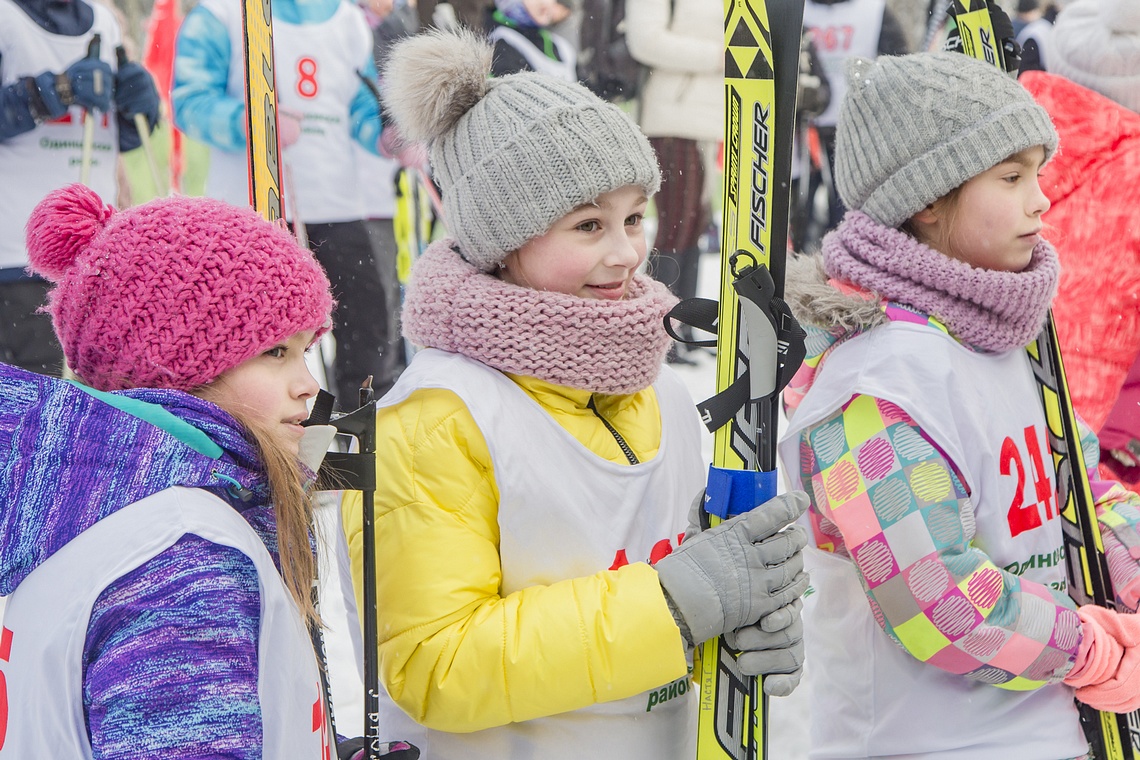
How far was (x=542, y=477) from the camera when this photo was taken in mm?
1690

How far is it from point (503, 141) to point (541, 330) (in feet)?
1.03

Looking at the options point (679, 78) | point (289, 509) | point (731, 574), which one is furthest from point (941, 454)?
point (679, 78)

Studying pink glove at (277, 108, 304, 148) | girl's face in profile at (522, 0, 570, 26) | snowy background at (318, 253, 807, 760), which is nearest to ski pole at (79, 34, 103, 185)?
pink glove at (277, 108, 304, 148)

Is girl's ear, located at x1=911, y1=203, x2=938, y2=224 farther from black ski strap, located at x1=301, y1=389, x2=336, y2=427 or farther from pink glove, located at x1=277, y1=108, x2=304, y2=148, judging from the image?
pink glove, located at x1=277, y1=108, x2=304, y2=148

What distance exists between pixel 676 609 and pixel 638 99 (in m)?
5.31

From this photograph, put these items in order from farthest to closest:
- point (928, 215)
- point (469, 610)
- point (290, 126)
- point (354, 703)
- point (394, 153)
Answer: point (394, 153)
point (290, 126)
point (354, 703)
point (928, 215)
point (469, 610)

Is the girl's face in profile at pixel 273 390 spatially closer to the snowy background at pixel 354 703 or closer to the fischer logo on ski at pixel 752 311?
the fischer logo on ski at pixel 752 311

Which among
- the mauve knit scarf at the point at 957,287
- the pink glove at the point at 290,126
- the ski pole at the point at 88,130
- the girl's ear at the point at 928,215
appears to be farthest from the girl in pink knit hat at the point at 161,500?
the pink glove at the point at 290,126

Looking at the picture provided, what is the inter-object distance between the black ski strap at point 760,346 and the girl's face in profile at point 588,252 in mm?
238

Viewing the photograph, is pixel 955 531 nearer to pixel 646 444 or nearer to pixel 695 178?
pixel 646 444

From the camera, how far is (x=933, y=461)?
6.32 ft

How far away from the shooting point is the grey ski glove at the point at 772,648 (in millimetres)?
1593

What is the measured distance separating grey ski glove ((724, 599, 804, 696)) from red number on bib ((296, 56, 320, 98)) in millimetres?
3854

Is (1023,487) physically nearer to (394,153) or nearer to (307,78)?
(394,153)
